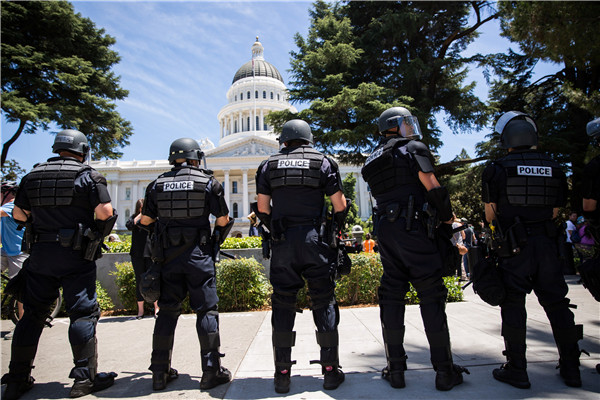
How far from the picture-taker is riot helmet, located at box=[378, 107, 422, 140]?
3.08 metres

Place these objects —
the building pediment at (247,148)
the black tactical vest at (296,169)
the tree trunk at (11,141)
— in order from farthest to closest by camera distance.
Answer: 1. the building pediment at (247,148)
2. the tree trunk at (11,141)
3. the black tactical vest at (296,169)

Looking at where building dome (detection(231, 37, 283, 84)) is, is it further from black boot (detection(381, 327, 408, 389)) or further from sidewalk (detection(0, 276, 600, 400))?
black boot (detection(381, 327, 408, 389))

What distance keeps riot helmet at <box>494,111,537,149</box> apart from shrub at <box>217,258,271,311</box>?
4558 mm

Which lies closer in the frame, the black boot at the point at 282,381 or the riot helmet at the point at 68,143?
the black boot at the point at 282,381

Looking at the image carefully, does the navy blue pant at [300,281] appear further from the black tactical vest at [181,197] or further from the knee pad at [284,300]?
the black tactical vest at [181,197]

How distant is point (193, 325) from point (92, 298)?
2485 millimetres

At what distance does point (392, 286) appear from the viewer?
283 centimetres

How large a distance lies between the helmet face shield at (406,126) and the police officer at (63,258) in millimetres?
2470

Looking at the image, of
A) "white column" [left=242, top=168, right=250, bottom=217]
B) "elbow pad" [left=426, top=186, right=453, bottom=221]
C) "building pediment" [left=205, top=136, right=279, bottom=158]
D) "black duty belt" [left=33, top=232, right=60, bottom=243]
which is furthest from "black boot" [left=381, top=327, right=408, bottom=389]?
"white column" [left=242, top=168, right=250, bottom=217]

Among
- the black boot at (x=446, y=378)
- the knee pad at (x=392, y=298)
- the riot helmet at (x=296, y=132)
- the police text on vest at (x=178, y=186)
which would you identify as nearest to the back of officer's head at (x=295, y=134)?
the riot helmet at (x=296, y=132)

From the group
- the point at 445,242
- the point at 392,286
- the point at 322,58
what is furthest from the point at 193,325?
the point at 322,58

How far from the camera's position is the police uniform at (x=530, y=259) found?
2.71 m

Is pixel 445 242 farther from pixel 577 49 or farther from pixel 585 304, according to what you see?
pixel 577 49

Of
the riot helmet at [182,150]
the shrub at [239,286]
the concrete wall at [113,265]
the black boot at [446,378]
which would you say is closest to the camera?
the black boot at [446,378]
